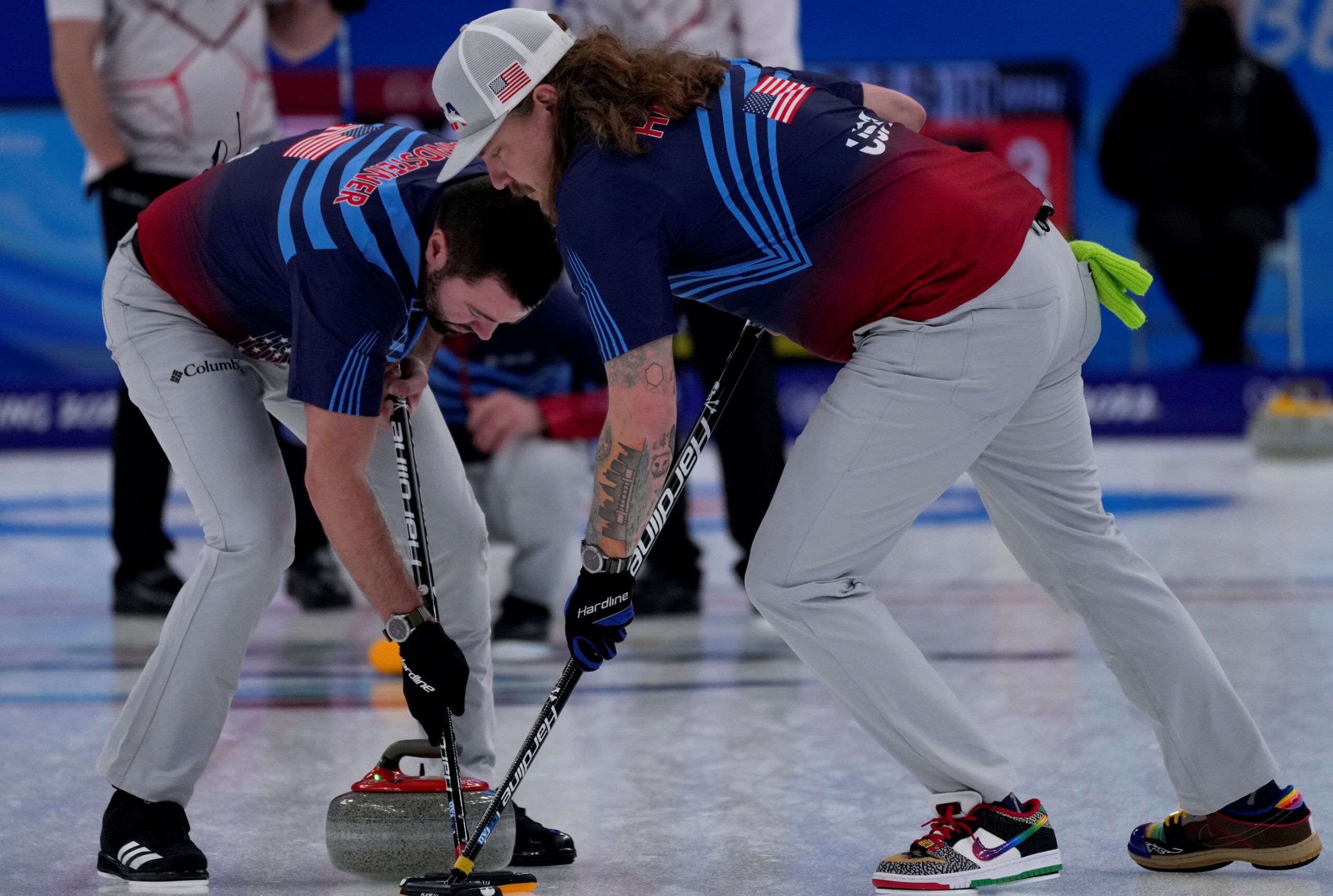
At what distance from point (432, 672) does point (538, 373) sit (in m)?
2.07

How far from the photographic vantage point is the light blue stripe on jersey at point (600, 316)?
239 centimetres

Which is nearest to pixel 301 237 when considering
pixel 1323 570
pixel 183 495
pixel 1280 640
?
pixel 1280 640

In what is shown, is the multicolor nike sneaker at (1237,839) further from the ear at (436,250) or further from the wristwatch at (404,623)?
the ear at (436,250)

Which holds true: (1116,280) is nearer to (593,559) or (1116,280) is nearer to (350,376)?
(593,559)

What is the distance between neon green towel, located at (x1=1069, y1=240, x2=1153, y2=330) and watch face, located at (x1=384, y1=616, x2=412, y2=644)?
1235 millimetres

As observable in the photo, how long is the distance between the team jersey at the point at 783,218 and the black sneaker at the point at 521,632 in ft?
6.55

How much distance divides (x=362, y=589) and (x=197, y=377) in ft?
1.62

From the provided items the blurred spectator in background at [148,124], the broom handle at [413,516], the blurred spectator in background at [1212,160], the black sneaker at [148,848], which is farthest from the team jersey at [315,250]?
the blurred spectator in background at [1212,160]

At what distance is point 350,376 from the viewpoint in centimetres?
255

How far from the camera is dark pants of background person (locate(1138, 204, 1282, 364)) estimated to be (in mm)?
9641

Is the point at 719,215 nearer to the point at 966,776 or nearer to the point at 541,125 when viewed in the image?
the point at 541,125

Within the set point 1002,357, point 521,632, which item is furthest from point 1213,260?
point 1002,357

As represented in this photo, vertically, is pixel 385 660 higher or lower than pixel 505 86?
lower

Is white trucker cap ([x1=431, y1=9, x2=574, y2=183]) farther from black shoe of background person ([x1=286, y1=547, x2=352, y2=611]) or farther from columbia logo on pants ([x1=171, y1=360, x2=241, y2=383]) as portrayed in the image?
black shoe of background person ([x1=286, y1=547, x2=352, y2=611])
